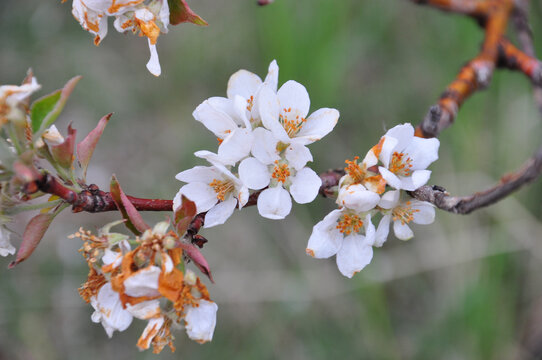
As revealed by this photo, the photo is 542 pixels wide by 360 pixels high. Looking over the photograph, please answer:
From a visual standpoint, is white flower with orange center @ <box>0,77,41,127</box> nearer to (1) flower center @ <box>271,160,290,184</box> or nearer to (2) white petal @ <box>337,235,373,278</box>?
(1) flower center @ <box>271,160,290,184</box>

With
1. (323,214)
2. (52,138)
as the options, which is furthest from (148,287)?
(323,214)

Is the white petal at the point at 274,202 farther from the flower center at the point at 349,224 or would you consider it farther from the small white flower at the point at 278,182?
the flower center at the point at 349,224

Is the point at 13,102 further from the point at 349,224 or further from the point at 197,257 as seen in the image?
the point at 349,224

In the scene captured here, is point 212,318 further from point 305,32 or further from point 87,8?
point 305,32

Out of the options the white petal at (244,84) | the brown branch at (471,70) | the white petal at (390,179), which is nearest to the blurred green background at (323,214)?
the brown branch at (471,70)

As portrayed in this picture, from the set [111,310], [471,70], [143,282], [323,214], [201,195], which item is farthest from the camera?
[323,214]

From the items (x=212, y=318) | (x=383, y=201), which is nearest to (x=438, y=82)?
(x=383, y=201)
